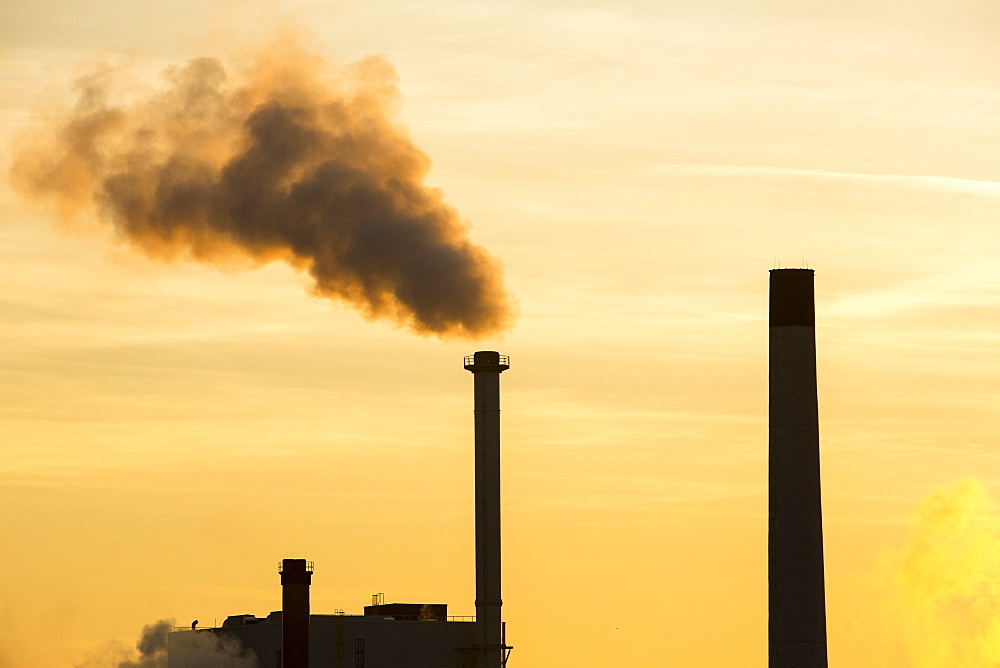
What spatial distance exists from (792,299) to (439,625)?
60.1 feet

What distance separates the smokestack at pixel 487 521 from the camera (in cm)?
11062

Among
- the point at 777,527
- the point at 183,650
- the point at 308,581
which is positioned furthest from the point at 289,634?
the point at 777,527

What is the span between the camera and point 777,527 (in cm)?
10556

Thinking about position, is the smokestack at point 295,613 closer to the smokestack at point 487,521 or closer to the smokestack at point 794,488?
the smokestack at point 487,521

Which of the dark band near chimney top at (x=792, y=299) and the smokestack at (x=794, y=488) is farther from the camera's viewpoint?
the dark band near chimney top at (x=792, y=299)

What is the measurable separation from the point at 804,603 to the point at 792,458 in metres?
5.14

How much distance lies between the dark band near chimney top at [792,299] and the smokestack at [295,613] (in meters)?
19.8

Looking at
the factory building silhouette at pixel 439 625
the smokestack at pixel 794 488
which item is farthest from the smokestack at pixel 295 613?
the smokestack at pixel 794 488

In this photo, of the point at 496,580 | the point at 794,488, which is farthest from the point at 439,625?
the point at 794,488

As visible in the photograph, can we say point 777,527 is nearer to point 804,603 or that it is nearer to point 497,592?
point 804,603

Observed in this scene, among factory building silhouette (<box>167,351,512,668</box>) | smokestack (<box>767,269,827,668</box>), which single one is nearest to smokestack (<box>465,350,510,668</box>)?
factory building silhouette (<box>167,351,512,668</box>)

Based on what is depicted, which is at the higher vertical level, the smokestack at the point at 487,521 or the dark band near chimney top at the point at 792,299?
the dark band near chimney top at the point at 792,299

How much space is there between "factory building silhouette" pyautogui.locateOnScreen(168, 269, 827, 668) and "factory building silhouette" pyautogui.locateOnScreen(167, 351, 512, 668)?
37 millimetres

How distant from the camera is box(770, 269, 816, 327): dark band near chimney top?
4208 inches
